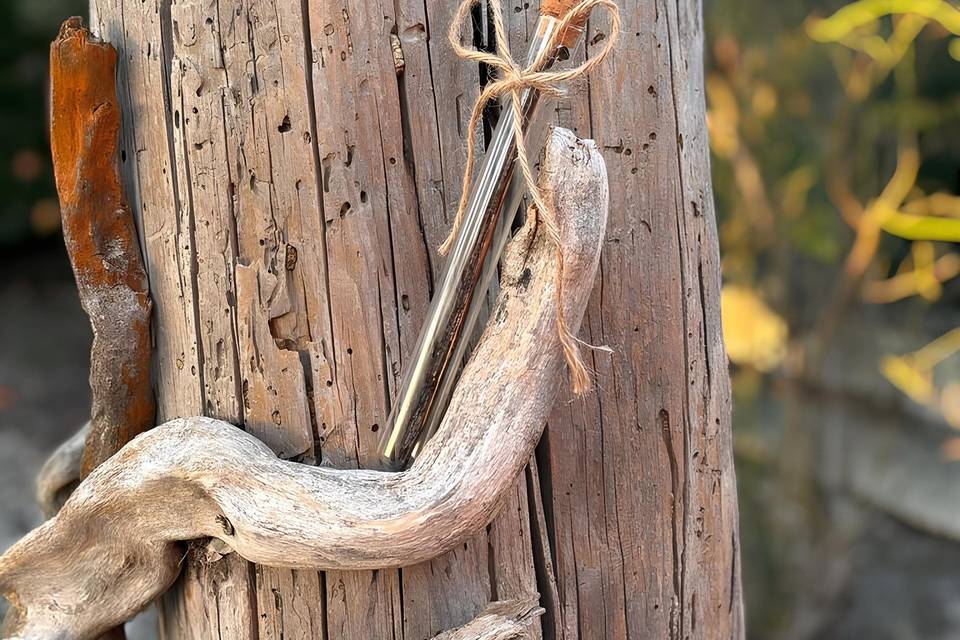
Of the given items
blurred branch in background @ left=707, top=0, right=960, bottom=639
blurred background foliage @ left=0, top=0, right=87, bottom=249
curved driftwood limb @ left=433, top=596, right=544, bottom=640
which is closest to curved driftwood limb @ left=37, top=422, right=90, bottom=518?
curved driftwood limb @ left=433, top=596, right=544, bottom=640

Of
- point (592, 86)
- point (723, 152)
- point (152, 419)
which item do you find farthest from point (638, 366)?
point (723, 152)

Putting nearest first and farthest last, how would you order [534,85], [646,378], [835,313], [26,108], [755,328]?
1. [534,85]
2. [646,378]
3. [835,313]
4. [755,328]
5. [26,108]

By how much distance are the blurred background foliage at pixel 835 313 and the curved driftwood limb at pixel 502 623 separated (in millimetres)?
1833

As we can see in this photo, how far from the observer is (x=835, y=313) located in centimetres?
276

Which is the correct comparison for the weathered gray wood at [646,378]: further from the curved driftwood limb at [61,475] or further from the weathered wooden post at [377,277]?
the curved driftwood limb at [61,475]

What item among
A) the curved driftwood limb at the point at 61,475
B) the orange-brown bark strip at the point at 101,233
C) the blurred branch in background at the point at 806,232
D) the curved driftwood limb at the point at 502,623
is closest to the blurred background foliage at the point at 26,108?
the blurred branch in background at the point at 806,232

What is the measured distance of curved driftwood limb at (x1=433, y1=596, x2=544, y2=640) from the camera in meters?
0.80

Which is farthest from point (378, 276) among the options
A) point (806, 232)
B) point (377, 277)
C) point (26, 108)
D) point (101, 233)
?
point (26, 108)

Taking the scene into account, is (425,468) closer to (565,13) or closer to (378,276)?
(378,276)

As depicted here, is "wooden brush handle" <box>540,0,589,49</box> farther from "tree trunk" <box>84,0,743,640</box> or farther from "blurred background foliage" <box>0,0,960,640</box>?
"blurred background foliage" <box>0,0,960,640</box>

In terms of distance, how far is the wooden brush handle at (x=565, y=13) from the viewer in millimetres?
725

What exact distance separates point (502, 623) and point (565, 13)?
0.52 metres

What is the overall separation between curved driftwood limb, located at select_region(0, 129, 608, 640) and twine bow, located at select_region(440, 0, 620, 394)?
0.01 metres

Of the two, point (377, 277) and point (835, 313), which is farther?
point (835, 313)
